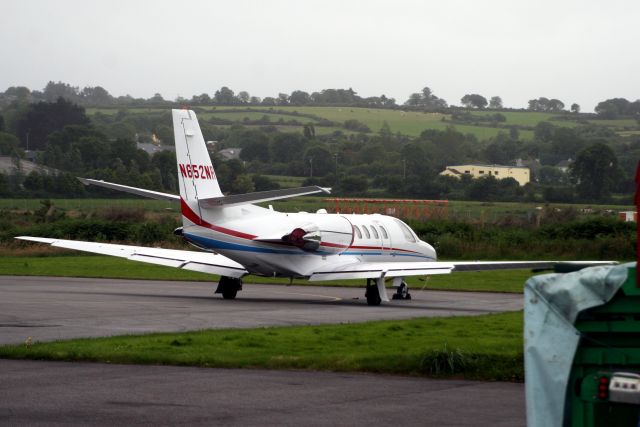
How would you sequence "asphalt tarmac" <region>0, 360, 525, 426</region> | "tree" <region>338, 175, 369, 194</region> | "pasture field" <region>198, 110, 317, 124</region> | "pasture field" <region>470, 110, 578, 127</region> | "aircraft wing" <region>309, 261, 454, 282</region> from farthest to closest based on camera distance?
1. "pasture field" <region>470, 110, 578, 127</region>
2. "pasture field" <region>198, 110, 317, 124</region>
3. "tree" <region>338, 175, 369, 194</region>
4. "aircraft wing" <region>309, 261, 454, 282</region>
5. "asphalt tarmac" <region>0, 360, 525, 426</region>

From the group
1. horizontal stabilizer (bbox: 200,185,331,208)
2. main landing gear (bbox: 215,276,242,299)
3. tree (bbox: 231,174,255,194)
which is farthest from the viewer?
tree (bbox: 231,174,255,194)

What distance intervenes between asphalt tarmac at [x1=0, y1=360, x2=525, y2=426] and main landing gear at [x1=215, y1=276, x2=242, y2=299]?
52.9ft

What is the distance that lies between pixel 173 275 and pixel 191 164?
1353 cm

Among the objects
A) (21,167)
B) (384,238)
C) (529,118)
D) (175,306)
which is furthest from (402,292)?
(529,118)

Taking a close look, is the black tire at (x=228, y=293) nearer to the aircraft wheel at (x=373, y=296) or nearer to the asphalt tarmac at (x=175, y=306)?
the asphalt tarmac at (x=175, y=306)

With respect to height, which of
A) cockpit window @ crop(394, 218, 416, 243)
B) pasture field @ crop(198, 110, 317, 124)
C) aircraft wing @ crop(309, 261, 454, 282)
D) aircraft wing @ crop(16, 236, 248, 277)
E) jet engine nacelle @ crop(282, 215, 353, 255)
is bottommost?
pasture field @ crop(198, 110, 317, 124)

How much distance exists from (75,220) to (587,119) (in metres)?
134

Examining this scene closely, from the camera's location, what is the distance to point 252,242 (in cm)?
3102

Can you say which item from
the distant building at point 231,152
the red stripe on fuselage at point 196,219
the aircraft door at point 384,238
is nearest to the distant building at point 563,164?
the distant building at point 231,152

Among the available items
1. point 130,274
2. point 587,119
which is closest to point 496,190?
point 130,274

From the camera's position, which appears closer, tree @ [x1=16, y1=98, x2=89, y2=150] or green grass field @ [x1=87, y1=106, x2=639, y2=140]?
tree @ [x1=16, y1=98, x2=89, y2=150]

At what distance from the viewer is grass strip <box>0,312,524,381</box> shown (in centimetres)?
1617

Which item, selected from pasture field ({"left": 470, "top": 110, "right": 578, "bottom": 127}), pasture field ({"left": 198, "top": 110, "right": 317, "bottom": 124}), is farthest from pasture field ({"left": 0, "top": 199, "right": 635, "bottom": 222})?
pasture field ({"left": 470, "top": 110, "right": 578, "bottom": 127})

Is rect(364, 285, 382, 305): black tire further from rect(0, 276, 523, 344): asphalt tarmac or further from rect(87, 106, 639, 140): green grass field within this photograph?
rect(87, 106, 639, 140): green grass field
